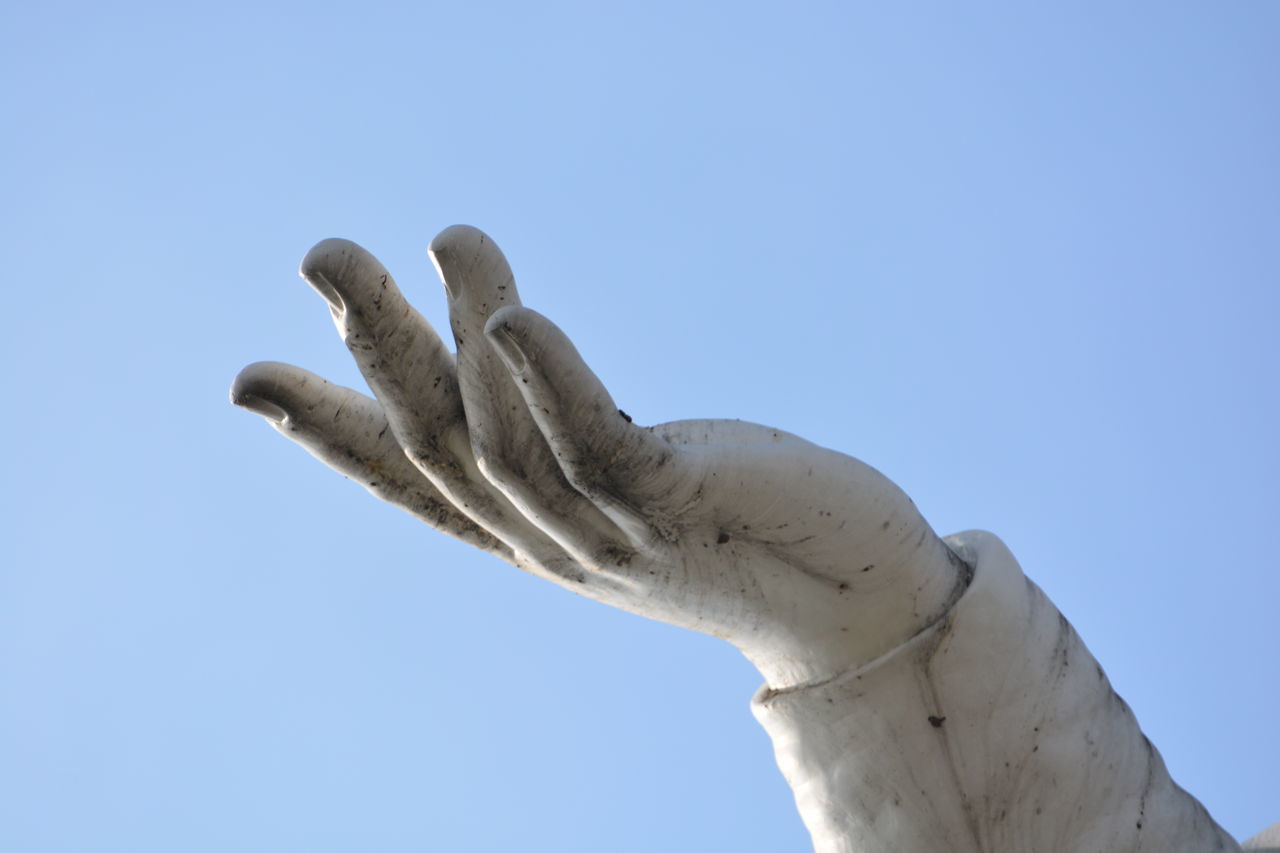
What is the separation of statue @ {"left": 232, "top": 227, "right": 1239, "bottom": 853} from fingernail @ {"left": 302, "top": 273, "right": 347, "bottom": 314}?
0.01 m

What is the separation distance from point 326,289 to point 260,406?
37 cm

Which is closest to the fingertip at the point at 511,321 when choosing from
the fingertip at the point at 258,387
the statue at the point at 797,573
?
the statue at the point at 797,573

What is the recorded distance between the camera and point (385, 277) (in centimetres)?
306

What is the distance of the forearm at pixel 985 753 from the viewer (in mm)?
3430

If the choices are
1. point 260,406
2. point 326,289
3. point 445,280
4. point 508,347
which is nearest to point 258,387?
point 260,406

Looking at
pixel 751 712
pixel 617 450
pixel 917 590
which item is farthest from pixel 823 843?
pixel 617 450

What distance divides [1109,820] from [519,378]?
1949 millimetres

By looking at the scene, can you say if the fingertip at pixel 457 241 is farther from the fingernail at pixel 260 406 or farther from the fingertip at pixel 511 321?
the fingernail at pixel 260 406

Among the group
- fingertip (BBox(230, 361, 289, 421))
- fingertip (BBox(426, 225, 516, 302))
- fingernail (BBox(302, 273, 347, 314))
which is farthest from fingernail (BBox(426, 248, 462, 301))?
fingertip (BBox(230, 361, 289, 421))

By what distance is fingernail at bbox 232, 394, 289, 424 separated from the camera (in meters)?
3.19

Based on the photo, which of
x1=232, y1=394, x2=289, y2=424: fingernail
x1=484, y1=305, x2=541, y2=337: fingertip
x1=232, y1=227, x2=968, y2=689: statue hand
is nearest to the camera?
x1=484, y1=305, x2=541, y2=337: fingertip

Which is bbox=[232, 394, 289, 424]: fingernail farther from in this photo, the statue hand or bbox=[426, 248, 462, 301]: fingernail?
bbox=[426, 248, 462, 301]: fingernail

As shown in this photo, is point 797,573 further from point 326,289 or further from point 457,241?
point 326,289

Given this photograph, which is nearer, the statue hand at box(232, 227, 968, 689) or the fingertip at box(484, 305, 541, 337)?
the fingertip at box(484, 305, 541, 337)
